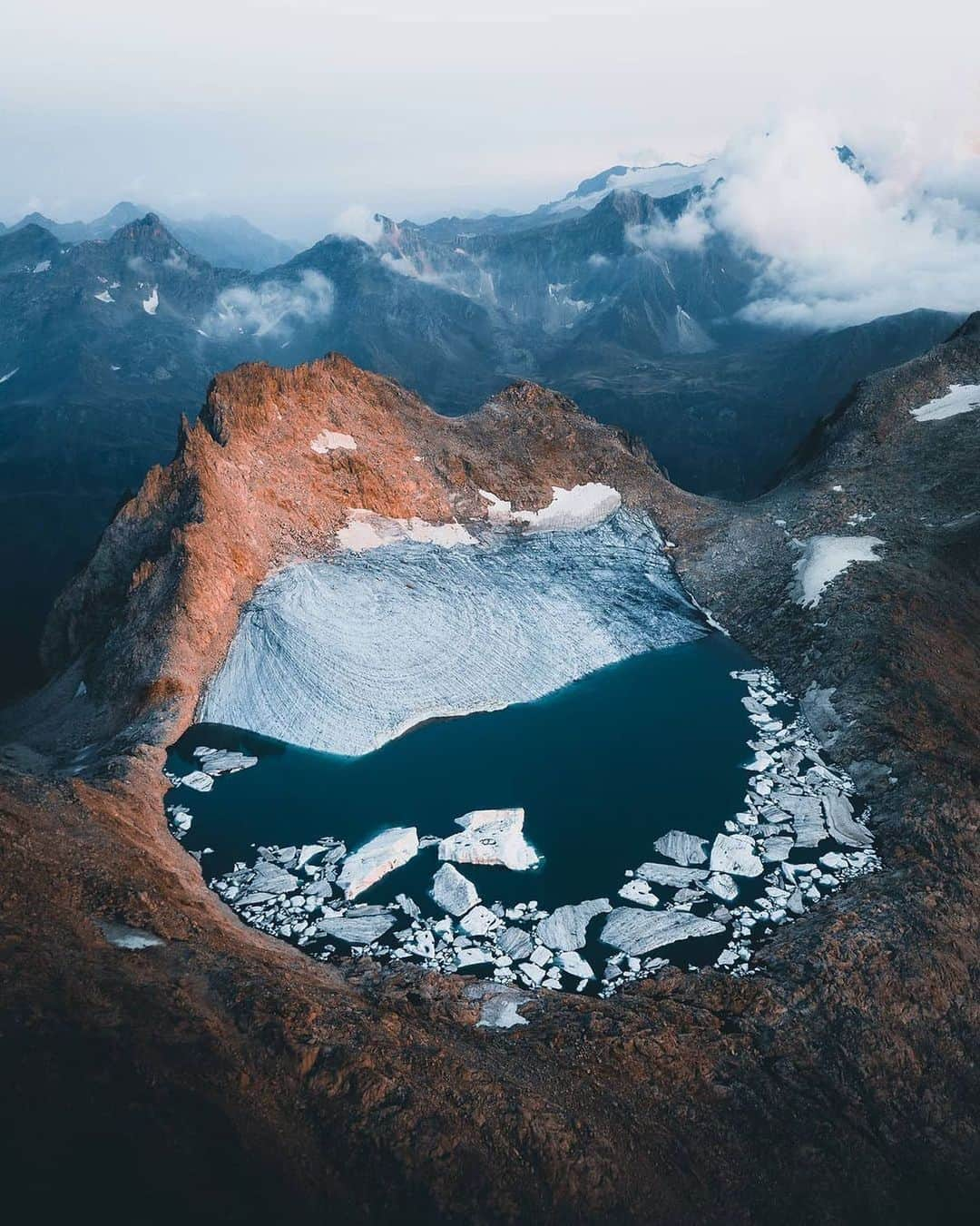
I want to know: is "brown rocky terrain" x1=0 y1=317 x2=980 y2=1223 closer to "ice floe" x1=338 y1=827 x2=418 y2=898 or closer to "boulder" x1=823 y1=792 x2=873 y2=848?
"boulder" x1=823 y1=792 x2=873 y2=848

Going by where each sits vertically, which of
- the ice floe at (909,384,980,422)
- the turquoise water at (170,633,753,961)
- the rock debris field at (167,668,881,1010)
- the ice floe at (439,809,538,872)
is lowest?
the turquoise water at (170,633,753,961)

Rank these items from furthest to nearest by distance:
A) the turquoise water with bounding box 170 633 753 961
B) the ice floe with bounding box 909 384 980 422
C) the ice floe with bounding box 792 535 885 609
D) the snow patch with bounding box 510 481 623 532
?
the ice floe with bounding box 909 384 980 422 → the snow patch with bounding box 510 481 623 532 → the ice floe with bounding box 792 535 885 609 → the turquoise water with bounding box 170 633 753 961

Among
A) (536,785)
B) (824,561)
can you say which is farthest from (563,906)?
(824,561)

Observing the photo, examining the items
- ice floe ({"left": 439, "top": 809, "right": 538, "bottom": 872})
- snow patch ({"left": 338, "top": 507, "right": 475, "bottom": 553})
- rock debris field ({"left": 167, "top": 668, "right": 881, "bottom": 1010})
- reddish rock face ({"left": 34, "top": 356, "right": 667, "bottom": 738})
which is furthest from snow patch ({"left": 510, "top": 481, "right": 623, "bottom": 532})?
ice floe ({"left": 439, "top": 809, "right": 538, "bottom": 872})

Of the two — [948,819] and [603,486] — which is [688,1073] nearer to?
[948,819]

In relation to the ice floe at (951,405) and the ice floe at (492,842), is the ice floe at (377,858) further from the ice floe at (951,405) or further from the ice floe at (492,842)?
the ice floe at (951,405)

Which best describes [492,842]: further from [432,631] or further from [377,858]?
[432,631]
